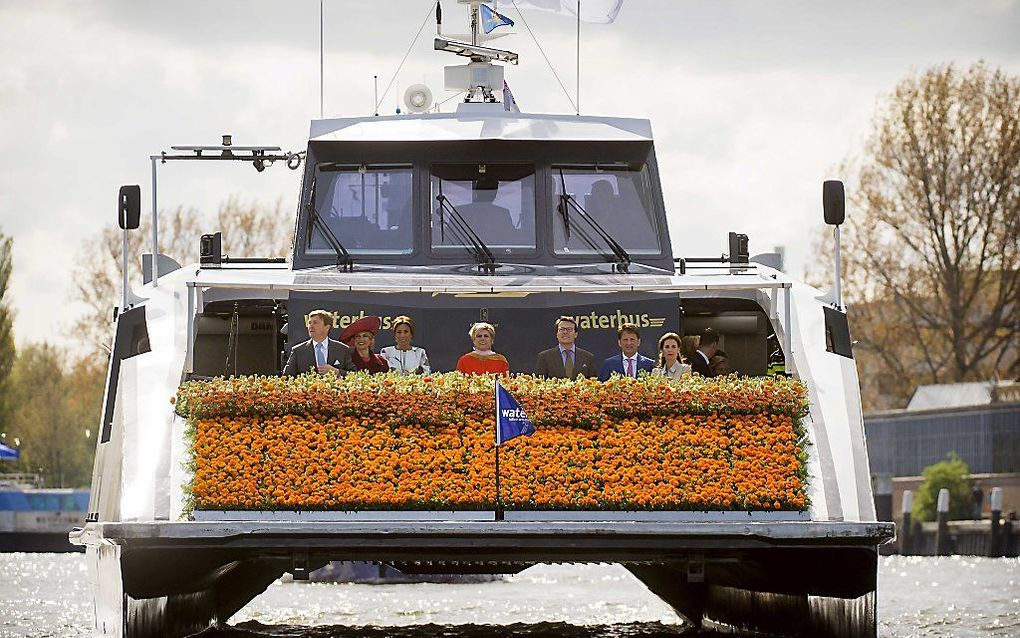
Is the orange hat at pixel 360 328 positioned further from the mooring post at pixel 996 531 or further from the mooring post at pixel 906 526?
the mooring post at pixel 906 526

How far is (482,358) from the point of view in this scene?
13.3 meters

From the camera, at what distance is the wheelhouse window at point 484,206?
15195 mm

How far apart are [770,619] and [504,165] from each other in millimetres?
4073

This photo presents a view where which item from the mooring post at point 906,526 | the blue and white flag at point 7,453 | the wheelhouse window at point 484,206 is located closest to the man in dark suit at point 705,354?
the wheelhouse window at point 484,206

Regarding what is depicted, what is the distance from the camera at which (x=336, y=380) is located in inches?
494

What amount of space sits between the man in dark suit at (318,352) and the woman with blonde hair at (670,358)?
215 cm

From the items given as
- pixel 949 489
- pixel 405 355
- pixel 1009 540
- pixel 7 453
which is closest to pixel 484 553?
pixel 405 355

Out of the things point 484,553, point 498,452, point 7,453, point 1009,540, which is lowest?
point 1009,540

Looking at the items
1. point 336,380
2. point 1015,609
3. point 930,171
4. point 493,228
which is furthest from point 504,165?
point 930,171

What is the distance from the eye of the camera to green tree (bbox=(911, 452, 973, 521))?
55.4 meters

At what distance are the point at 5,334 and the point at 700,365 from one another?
2102 inches

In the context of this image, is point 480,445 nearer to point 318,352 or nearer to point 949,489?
point 318,352

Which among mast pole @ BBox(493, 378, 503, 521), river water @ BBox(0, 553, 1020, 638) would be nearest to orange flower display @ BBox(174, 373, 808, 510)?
mast pole @ BBox(493, 378, 503, 521)

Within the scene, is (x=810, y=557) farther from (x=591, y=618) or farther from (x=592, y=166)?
(x=591, y=618)
